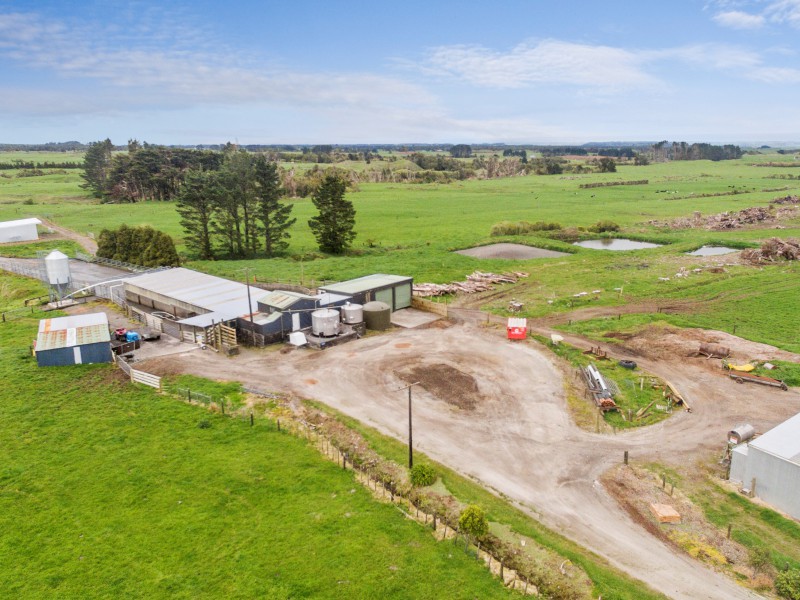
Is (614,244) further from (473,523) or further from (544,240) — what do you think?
(473,523)

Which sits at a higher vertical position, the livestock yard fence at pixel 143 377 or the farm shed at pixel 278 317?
the farm shed at pixel 278 317

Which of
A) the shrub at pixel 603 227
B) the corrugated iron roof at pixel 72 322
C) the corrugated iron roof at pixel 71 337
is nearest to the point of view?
the corrugated iron roof at pixel 71 337

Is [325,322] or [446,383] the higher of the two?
[325,322]

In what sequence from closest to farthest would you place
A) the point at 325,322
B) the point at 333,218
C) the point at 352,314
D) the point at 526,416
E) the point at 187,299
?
1. the point at 526,416
2. the point at 325,322
3. the point at 352,314
4. the point at 187,299
5. the point at 333,218

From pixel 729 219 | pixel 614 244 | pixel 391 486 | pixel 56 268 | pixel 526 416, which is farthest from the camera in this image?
pixel 729 219

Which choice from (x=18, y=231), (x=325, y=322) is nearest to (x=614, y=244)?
(x=325, y=322)

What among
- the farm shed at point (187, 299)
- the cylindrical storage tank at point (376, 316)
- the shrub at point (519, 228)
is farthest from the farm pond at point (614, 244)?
the farm shed at point (187, 299)

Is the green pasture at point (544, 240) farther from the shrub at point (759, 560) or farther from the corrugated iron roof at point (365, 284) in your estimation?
the shrub at point (759, 560)
